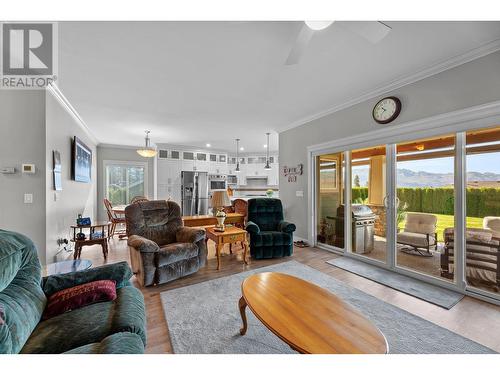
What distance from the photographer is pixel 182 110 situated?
12.6 feet

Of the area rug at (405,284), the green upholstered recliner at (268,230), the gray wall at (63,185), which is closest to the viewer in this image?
the area rug at (405,284)

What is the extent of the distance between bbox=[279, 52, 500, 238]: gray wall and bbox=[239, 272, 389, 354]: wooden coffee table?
2548mm

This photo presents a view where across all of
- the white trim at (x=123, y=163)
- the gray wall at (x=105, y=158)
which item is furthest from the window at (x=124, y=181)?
the gray wall at (x=105, y=158)

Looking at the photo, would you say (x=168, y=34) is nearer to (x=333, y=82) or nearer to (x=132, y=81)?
(x=132, y=81)

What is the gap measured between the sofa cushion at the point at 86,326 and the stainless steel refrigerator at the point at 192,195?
5319mm

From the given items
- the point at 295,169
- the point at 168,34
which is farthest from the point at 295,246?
the point at 168,34

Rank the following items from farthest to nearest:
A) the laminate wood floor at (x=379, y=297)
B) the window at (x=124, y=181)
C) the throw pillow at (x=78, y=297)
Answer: the window at (x=124, y=181) → the laminate wood floor at (x=379, y=297) → the throw pillow at (x=78, y=297)

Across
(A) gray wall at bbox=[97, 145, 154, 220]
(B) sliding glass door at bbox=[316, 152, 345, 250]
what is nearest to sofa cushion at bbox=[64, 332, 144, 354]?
(B) sliding glass door at bbox=[316, 152, 345, 250]

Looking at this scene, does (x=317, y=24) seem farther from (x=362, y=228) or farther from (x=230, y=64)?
(x=362, y=228)

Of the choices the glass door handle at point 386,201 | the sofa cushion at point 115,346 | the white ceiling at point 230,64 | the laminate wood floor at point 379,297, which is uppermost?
Result: the white ceiling at point 230,64

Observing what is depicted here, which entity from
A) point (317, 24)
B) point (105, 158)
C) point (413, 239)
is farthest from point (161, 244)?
point (105, 158)

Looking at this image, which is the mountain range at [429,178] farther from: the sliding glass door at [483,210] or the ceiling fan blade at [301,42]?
the ceiling fan blade at [301,42]

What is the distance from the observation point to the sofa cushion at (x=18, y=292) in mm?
994

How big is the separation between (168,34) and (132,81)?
1202 mm
